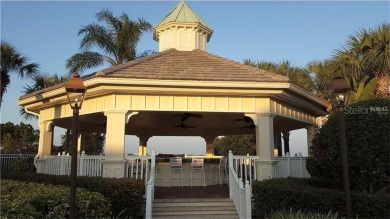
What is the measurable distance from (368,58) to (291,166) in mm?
7852

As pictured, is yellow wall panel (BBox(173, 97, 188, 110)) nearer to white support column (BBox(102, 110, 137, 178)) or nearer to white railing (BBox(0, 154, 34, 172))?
white support column (BBox(102, 110, 137, 178))

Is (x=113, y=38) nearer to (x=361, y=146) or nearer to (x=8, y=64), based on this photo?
(x=8, y=64)

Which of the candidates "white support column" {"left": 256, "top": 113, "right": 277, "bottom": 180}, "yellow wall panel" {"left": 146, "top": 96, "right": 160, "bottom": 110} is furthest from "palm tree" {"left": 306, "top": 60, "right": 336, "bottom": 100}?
"yellow wall panel" {"left": 146, "top": 96, "right": 160, "bottom": 110}

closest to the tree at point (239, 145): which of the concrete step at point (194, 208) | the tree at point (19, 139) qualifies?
the tree at point (19, 139)

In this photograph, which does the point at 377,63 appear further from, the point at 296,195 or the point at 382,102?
the point at 296,195

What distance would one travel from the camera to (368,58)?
16.8 meters

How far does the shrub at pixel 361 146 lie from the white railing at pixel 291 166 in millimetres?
2429

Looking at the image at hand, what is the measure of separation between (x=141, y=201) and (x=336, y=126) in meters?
5.41

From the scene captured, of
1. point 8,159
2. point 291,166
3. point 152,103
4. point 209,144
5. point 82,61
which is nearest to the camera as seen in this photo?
point 152,103

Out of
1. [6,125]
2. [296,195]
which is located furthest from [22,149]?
[296,195]

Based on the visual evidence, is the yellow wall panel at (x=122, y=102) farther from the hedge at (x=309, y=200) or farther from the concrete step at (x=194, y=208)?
the hedge at (x=309, y=200)

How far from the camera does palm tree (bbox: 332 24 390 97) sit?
1634cm

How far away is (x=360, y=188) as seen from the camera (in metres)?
9.67

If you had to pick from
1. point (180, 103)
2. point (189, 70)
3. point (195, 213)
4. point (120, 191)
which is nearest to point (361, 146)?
point (195, 213)
